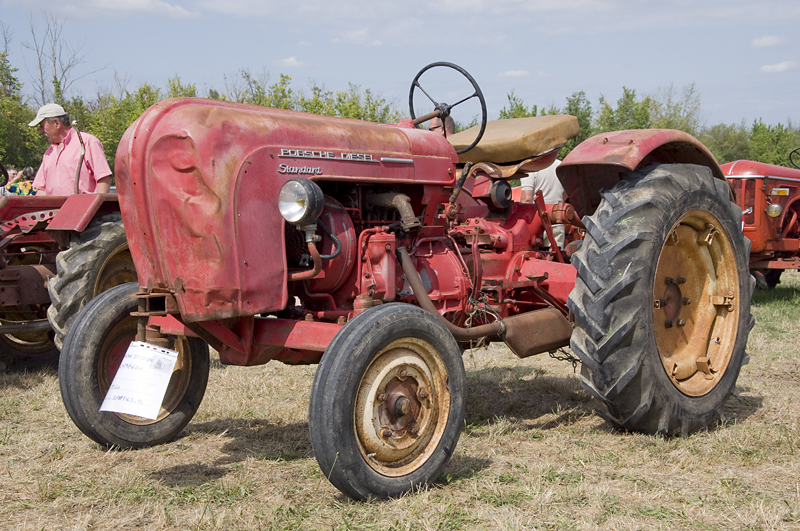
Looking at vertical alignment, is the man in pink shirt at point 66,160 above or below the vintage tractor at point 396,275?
above

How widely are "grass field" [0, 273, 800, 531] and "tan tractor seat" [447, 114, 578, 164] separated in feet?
5.33

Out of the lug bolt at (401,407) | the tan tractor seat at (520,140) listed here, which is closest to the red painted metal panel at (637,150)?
the tan tractor seat at (520,140)

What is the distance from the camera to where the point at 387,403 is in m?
2.93

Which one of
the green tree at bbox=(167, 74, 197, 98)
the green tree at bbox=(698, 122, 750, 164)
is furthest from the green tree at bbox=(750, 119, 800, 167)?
the green tree at bbox=(167, 74, 197, 98)

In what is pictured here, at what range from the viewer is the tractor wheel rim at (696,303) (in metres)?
3.99

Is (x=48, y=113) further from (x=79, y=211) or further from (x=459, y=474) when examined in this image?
(x=459, y=474)

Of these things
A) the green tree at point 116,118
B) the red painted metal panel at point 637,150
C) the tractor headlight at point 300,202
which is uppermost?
the green tree at point 116,118

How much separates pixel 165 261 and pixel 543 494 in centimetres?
181

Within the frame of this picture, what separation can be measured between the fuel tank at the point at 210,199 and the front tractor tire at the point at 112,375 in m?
0.51

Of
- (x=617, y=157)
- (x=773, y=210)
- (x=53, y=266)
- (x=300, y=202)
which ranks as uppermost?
(x=617, y=157)

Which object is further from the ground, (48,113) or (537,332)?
(48,113)

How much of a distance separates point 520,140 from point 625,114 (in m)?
29.2

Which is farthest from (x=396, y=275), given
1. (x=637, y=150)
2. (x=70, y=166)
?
(x=70, y=166)

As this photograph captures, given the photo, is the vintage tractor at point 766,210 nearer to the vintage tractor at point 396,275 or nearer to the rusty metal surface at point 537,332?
the vintage tractor at point 396,275
